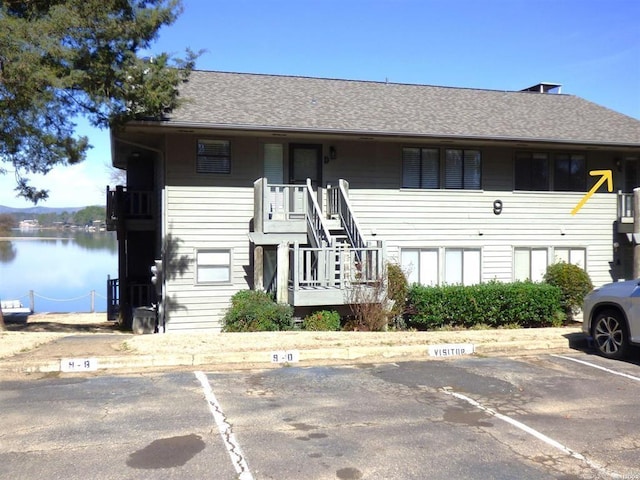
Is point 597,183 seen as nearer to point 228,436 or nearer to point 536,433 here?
point 536,433

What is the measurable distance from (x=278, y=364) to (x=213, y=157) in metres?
7.83

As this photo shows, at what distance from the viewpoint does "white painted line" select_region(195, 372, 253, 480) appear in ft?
17.2

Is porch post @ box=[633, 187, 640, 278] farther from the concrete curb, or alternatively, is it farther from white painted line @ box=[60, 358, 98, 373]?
white painted line @ box=[60, 358, 98, 373]

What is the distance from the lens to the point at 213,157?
16000mm

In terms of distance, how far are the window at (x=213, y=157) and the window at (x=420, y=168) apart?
16.2ft

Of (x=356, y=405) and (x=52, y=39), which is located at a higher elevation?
(x=52, y=39)

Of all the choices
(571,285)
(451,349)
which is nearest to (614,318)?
(451,349)

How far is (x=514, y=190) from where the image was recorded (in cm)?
1830

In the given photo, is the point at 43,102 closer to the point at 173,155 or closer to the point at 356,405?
the point at 173,155

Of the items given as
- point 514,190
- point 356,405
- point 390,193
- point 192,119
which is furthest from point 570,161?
point 356,405

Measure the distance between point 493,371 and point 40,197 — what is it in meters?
Result: 12.9

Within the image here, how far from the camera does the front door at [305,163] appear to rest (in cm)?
1675

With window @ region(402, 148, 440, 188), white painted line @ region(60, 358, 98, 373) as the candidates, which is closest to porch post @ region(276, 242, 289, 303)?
window @ region(402, 148, 440, 188)

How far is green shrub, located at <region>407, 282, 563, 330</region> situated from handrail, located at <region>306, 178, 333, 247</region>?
263 centimetres
